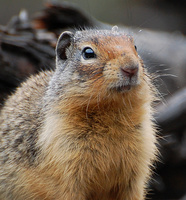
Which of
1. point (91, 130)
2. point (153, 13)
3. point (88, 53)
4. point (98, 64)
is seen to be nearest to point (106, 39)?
point (88, 53)

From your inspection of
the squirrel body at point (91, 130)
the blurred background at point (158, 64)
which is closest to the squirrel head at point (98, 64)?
the squirrel body at point (91, 130)

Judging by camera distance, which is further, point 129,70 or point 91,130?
point 91,130

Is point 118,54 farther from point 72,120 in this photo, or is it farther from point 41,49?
point 41,49

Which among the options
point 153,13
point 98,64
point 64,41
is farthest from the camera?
point 153,13

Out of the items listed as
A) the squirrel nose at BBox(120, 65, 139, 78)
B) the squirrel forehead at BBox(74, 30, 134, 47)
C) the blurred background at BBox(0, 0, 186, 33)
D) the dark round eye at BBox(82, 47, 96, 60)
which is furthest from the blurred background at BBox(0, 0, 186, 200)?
the squirrel nose at BBox(120, 65, 139, 78)

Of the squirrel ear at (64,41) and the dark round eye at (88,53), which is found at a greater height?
the squirrel ear at (64,41)

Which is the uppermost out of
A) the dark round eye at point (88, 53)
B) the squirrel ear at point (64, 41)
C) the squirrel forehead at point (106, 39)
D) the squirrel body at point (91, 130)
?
the squirrel ear at point (64, 41)

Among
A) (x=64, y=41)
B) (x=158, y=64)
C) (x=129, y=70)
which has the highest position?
(x=158, y=64)

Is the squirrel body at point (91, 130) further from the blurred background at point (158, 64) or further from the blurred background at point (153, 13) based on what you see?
the blurred background at point (153, 13)

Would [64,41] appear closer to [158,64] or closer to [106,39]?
[106,39]
